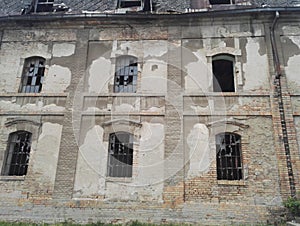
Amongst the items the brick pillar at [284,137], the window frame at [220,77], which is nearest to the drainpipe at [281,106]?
the brick pillar at [284,137]

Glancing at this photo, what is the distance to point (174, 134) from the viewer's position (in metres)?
10.3

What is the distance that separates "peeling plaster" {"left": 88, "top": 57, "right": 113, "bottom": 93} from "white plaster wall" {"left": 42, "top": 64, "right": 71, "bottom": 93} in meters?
0.91

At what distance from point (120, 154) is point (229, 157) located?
3816 mm

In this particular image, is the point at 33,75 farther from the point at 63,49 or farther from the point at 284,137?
the point at 284,137

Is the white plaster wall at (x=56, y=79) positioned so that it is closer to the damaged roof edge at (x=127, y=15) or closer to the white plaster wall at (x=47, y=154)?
the white plaster wall at (x=47, y=154)

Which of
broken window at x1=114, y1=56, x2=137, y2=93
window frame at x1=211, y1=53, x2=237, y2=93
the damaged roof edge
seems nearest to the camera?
window frame at x1=211, y1=53, x2=237, y2=93

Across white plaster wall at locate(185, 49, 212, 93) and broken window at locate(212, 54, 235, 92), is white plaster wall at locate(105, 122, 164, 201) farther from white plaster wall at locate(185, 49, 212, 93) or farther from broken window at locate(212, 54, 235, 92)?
broken window at locate(212, 54, 235, 92)

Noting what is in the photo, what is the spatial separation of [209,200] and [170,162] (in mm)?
1754

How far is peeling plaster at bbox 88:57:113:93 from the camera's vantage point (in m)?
11.1

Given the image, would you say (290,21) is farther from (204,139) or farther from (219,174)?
(219,174)

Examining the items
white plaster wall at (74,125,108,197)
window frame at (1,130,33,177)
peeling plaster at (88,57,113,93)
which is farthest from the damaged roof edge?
window frame at (1,130,33,177)

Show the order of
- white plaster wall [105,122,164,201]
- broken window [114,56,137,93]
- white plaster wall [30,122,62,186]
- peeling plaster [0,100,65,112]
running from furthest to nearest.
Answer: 1. broken window [114,56,137,93]
2. peeling plaster [0,100,65,112]
3. white plaster wall [30,122,62,186]
4. white plaster wall [105,122,164,201]

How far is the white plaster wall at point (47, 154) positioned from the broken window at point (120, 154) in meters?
1.93

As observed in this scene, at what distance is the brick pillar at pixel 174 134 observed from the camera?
9.65 metres
